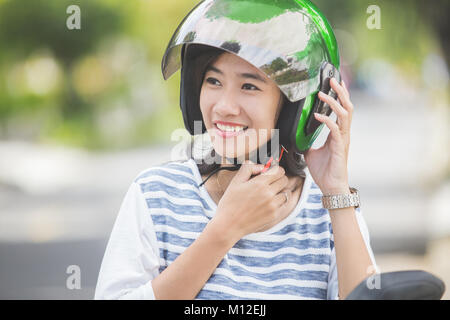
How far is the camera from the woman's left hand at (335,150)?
1.69 m

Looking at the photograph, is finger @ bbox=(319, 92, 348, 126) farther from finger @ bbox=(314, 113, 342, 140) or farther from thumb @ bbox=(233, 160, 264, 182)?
thumb @ bbox=(233, 160, 264, 182)

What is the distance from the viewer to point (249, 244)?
1.66 m

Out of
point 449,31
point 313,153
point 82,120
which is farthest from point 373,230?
point 82,120

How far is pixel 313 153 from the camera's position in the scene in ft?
5.84

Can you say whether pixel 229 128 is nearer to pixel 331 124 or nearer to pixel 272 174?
pixel 272 174

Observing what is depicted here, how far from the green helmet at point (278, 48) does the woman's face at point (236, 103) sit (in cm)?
6

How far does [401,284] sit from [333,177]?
1.23ft

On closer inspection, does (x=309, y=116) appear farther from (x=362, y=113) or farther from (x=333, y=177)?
(x=362, y=113)

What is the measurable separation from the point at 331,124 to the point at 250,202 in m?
0.33

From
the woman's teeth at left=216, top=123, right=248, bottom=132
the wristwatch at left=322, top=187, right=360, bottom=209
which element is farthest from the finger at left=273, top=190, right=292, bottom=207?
the woman's teeth at left=216, top=123, right=248, bottom=132

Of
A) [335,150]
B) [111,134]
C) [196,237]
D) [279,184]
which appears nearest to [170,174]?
[196,237]

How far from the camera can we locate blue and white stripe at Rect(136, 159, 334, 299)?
5.24 ft

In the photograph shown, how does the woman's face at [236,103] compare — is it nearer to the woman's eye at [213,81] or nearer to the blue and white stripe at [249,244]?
the woman's eye at [213,81]

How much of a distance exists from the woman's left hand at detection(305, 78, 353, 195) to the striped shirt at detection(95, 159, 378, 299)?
0.30 feet
